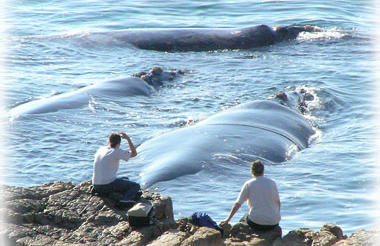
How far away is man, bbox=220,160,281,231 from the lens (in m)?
13.5

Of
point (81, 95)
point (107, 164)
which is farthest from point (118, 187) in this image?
point (81, 95)

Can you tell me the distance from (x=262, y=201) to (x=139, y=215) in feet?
6.62

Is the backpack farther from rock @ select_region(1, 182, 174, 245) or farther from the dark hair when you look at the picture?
the dark hair

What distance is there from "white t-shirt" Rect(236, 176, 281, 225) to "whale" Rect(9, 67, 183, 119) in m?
13.7

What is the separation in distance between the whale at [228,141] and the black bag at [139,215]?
593 cm

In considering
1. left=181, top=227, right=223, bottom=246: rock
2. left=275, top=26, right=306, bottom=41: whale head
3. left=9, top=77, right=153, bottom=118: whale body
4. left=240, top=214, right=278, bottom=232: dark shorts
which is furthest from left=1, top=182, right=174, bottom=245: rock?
left=275, top=26, right=306, bottom=41: whale head

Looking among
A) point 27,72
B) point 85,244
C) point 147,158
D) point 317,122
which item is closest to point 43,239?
point 85,244

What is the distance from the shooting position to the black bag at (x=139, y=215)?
13492 mm

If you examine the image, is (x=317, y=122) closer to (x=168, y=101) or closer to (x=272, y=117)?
(x=272, y=117)

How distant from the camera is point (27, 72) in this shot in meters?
33.2

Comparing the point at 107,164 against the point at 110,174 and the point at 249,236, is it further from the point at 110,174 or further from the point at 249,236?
the point at 249,236

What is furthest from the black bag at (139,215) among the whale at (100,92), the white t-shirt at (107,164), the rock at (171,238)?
the whale at (100,92)

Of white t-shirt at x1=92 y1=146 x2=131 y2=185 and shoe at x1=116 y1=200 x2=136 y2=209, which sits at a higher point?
white t-shirt at x1=92 y1=146 x2=131 y2=185

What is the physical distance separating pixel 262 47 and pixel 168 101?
948 centimetres
